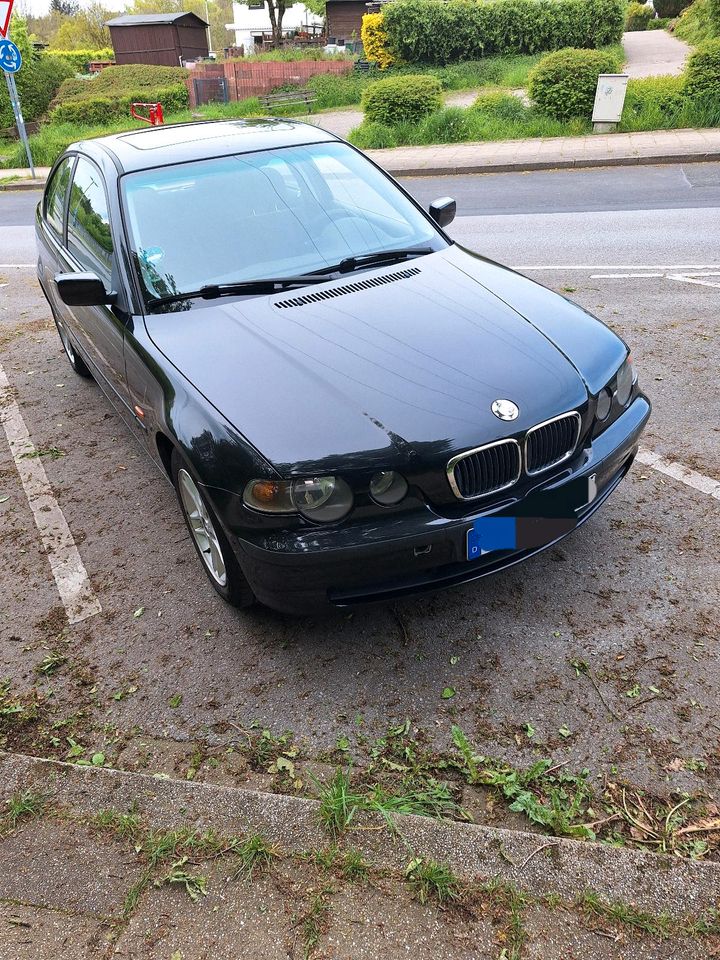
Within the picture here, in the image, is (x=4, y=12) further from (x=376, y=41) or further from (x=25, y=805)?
(x=25, y=805)

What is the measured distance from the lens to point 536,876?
1.91 metres

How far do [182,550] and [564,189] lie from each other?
32.6ft

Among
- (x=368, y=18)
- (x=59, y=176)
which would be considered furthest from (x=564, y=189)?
(x=368, y=18)

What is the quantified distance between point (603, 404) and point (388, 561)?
1.13 m

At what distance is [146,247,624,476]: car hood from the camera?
8.34 ft

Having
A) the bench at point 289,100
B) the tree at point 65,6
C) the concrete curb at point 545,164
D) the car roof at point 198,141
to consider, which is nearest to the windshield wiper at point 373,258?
the car roof at point 198,141

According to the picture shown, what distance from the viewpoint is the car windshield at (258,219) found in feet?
11.5

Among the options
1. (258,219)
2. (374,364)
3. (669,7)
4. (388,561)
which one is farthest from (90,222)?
(669,7)

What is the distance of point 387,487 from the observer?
252cm

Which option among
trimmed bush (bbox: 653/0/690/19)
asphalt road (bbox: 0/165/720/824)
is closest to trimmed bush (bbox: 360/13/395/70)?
trimmed bush (bbox: 653/0/690/19)

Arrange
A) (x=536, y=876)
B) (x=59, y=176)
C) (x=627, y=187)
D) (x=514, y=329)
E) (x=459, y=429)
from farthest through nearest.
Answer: (x=627, y=187) → (x=59, y=176) → (x=514, y=329) → (x=459, y=429) → (x=536, y=876)

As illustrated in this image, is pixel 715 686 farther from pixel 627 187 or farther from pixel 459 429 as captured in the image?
pixel 627 187

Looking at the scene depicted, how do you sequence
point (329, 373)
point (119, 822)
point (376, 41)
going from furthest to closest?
point (376, 41) < point (329, 373) < point (119, 822)

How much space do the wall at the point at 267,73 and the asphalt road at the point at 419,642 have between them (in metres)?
29.2
